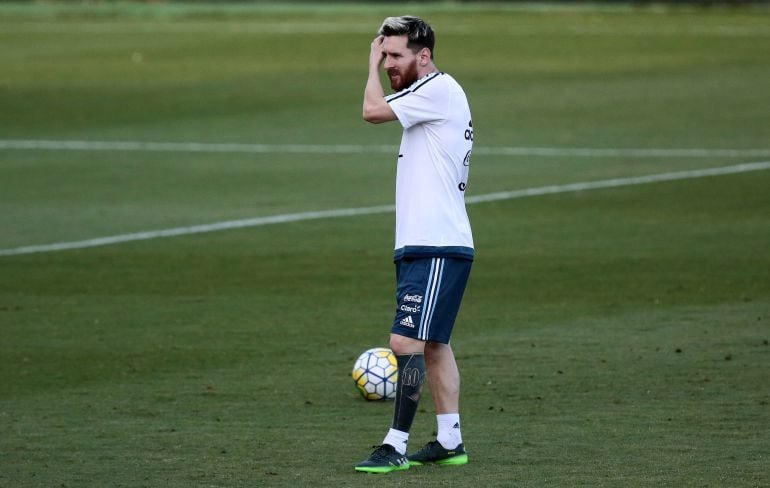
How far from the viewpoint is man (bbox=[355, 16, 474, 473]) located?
27.2 ft

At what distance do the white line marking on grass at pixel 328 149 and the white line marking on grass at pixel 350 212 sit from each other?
1543mm

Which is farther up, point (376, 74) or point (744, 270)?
point (376, 74)

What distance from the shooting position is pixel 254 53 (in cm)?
4269

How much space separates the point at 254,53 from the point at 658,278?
1163 inches

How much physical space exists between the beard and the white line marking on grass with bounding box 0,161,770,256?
8.85m

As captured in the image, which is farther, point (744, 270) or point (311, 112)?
point (311, 112)

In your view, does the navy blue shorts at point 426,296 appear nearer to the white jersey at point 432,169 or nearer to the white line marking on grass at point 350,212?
the white jersey at point 432,169

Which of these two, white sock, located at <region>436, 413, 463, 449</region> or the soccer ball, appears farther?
the soccer ball

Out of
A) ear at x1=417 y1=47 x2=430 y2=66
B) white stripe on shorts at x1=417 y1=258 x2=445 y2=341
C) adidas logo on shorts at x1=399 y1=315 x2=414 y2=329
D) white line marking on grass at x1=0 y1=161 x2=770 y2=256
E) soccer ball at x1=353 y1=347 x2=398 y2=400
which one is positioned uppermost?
ear at x1=417 y1=47 x2=430 y2=66

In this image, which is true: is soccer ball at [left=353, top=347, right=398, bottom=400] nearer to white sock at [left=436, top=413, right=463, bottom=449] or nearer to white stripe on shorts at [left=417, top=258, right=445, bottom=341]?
white sock at [left=436, top=413, right=463, bottom=449]

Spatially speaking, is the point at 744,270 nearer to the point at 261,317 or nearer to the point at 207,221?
the point at 261,317

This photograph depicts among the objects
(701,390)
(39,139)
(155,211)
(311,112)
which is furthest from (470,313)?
(311,112)

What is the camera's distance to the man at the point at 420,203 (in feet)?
27.2

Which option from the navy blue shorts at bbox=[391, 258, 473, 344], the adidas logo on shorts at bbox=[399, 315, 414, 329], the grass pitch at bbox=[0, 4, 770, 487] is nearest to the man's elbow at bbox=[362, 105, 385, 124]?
the navy blue shorts at bbox=[391, 258, 473, 344]
